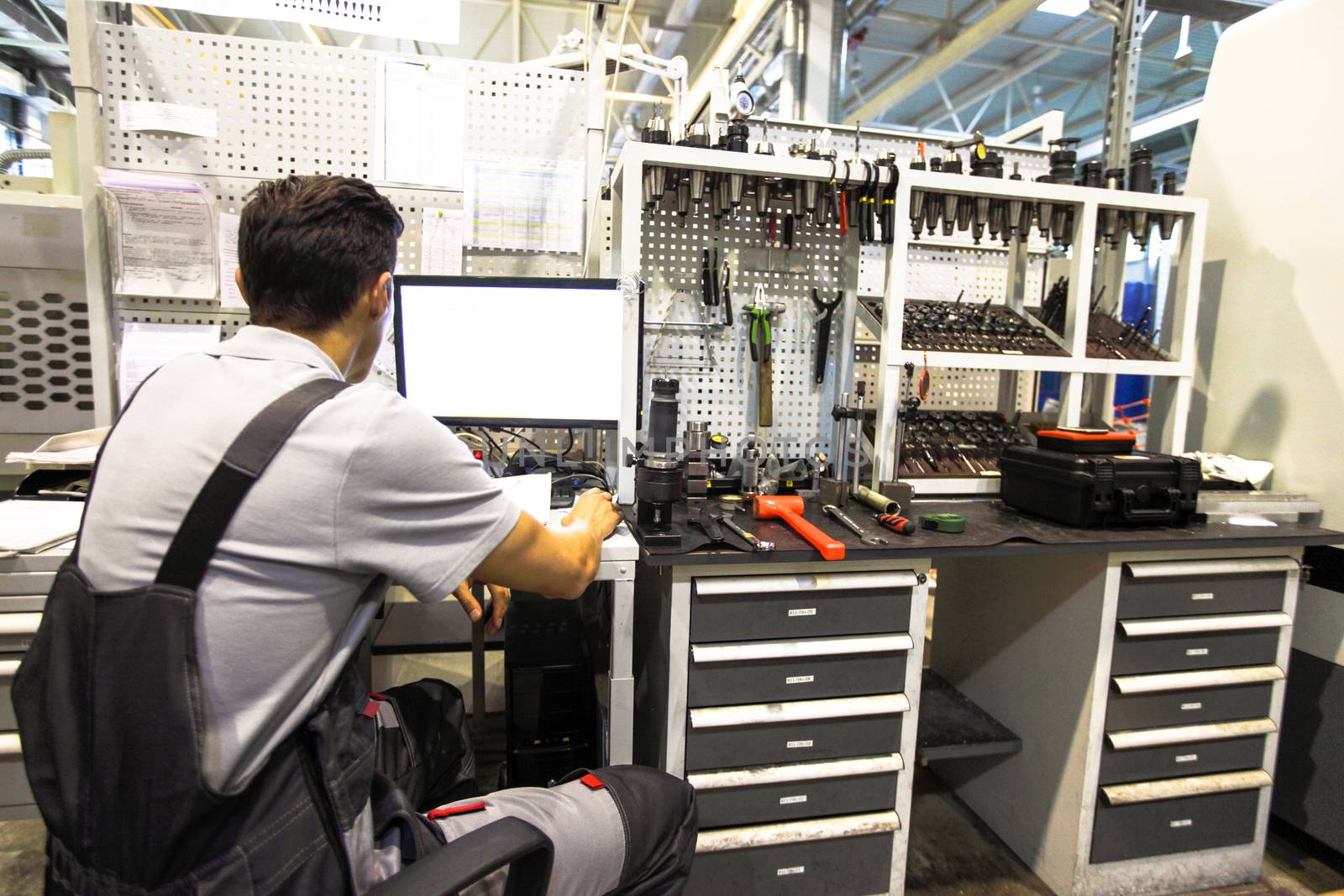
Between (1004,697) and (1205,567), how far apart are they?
591 mm

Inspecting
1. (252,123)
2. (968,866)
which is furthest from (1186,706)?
(252,123)

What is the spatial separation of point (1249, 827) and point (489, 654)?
8.27ft

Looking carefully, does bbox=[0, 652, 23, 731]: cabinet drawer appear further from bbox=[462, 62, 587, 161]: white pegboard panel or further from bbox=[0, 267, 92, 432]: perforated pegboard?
bbox=[462, 62, 587, 161]: white pegboard panel

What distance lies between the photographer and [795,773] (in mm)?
1363

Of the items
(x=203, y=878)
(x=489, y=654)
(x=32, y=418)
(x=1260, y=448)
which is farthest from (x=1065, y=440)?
(x=32, y=418)

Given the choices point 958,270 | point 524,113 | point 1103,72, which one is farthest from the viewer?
point 1103,72

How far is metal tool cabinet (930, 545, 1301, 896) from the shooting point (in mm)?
1531

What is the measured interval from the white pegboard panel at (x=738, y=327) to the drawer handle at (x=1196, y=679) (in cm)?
93

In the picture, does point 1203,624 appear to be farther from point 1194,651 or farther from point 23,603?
point 23,603

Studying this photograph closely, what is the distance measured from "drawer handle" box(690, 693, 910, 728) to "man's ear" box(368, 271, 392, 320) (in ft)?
3.00

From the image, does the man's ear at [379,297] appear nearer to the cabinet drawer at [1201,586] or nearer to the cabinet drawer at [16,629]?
the cabinet drawer at [16,629]

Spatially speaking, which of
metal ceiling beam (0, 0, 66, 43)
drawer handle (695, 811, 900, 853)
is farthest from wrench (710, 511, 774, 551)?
metal ceiling beam (0, 0, 66, 43)

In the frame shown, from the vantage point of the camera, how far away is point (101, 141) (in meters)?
1.64

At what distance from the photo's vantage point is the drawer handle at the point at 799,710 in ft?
4.32
